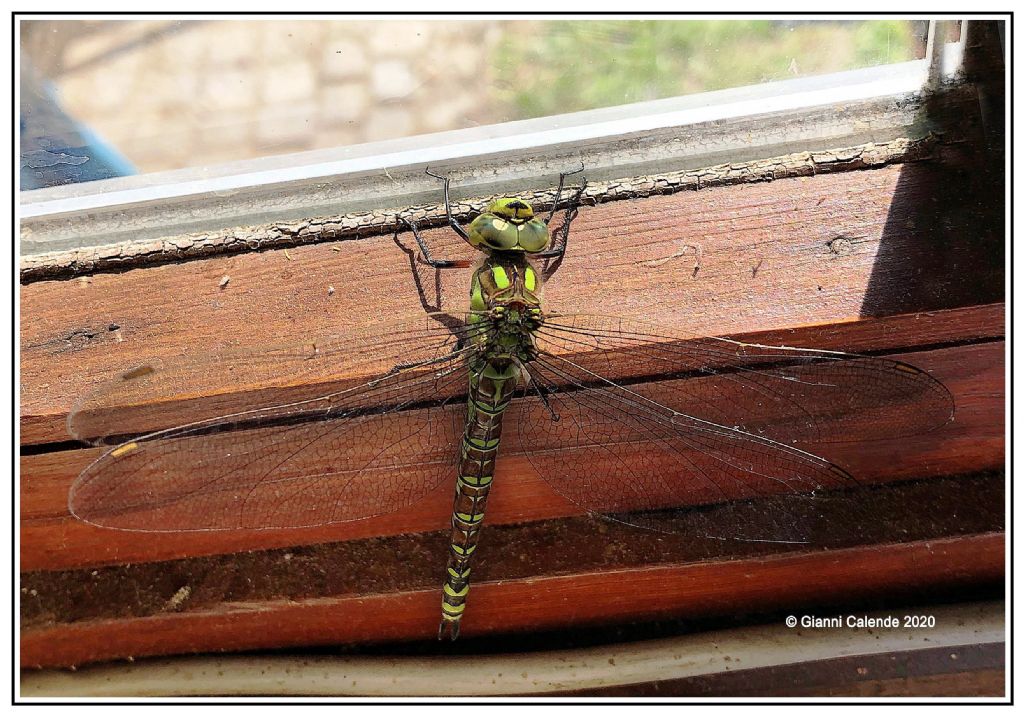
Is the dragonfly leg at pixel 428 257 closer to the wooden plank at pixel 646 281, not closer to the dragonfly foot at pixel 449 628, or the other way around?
the wooden plank at pixel 646 281

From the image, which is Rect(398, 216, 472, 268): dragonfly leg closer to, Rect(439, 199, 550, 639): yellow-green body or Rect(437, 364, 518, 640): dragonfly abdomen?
Rect(439, 199, 550, 639): yellow-green body

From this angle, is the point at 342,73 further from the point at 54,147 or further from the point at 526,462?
the point at 526,462

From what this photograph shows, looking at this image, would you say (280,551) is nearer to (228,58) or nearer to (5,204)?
(5,204)

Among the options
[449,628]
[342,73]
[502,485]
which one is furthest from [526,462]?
[342,73]

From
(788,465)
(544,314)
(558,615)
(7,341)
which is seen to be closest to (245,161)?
(7,341)

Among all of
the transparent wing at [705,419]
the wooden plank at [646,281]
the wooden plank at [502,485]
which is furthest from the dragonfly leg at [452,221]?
the wooden plank at [502,485]

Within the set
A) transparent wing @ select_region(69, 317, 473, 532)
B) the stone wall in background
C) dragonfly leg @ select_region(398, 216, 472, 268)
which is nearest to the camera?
transparent wing @ select_region(69, 317, 473, 532)

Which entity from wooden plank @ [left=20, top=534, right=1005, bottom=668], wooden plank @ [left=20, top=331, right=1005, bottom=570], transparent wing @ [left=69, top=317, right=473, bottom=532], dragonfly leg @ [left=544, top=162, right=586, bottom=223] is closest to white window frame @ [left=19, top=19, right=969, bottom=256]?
dragonfly leg @ [left=544, top=162, right=586, bottom=223]
